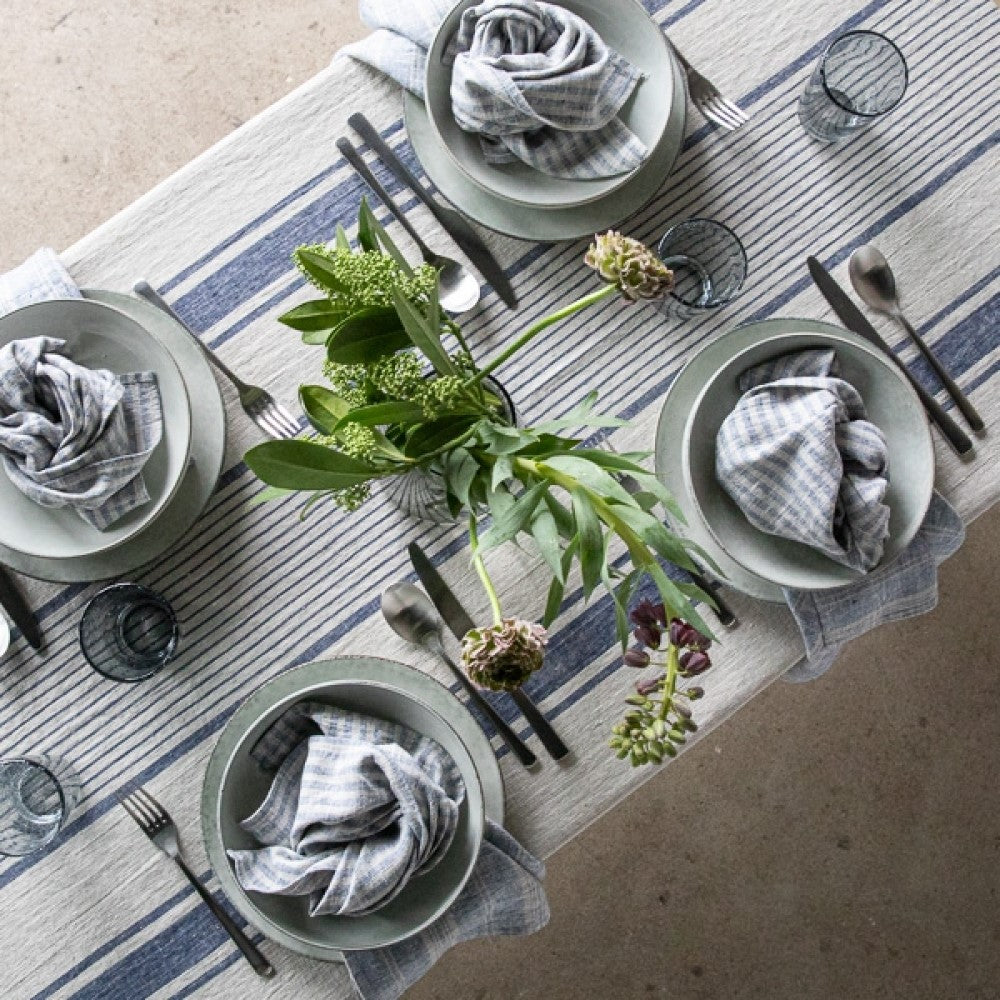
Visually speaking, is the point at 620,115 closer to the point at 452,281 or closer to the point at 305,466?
the point at 452,281

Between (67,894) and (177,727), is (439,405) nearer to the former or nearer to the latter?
(177,727)

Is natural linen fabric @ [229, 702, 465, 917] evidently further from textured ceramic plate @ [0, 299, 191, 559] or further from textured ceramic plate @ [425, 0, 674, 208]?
textured ceramic plate @ [425, 0, 674, 208]

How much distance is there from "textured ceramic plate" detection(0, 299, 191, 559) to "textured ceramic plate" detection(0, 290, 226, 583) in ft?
0.07

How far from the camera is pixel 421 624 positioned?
1010mm

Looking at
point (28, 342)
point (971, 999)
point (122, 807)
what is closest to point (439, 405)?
point (28, 342)

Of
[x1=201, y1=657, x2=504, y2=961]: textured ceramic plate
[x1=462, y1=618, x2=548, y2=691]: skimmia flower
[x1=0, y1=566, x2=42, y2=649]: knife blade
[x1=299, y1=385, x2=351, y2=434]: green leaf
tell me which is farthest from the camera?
[x1=0, y1=566, x2=42, y2=649]: knife blade

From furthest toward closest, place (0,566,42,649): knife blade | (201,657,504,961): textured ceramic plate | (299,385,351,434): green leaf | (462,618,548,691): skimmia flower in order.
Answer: (0,566,42,649): knife blade → (201,657,504,961): textured ceramic plate → (299,385,351,434): green leaf → (462,618,548,691): skimmia flower

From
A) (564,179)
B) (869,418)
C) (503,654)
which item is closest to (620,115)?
(564,179)

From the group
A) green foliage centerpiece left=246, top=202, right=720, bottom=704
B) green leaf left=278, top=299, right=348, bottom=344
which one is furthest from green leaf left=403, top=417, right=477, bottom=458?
green leaf left=278, top=299, right=348, bottom=344

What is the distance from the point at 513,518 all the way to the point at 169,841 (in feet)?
1.63

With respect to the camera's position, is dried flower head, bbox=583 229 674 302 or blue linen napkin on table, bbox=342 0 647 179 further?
blue linen napkin on table, bbox=342 0 647 179

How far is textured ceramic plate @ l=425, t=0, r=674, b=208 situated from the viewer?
0.99m

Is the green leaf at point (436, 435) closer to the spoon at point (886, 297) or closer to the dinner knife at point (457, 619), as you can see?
the dinner knife at point (457, 619)

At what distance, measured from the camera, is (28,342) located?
92 cm
